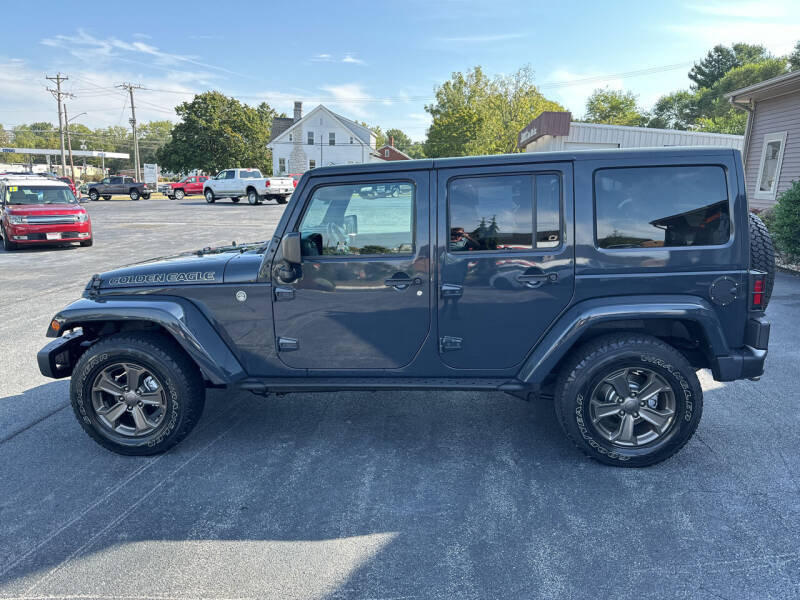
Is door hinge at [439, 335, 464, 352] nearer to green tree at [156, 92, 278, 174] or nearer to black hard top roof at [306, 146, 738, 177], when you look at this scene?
black hard top roof at [306, 146, 738, 177]

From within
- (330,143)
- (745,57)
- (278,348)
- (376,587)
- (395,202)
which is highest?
(745,57)

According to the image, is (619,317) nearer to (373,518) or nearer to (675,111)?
(373,518)

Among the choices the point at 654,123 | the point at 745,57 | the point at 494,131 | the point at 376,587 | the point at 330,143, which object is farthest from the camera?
the point at 654,123

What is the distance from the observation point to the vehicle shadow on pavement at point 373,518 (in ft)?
8.21

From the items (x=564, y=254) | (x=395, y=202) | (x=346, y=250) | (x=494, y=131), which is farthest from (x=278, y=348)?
(x=494, y=131)

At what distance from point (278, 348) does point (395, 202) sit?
1212 mm

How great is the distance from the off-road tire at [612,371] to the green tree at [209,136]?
65.0 m

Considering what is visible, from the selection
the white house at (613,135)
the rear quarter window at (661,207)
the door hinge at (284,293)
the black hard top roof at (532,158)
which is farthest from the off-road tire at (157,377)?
the white house at (613,135)

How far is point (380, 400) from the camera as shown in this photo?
466cm

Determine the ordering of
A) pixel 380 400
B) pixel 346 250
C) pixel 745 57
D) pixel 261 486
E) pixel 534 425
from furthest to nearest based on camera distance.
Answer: pixel 745 57 → pixel 380 400 → pixel 534 425 → pixel 346 250 → pixel 261 486

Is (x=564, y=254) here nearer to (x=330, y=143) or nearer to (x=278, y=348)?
(x=278, y=348)

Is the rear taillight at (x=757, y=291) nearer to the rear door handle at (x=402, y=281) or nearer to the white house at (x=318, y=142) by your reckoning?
the rear door handle at (x=402, y=281)

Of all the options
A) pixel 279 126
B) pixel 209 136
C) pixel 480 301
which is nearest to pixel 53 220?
pixel 480 301

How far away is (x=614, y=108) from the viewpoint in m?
71.3
